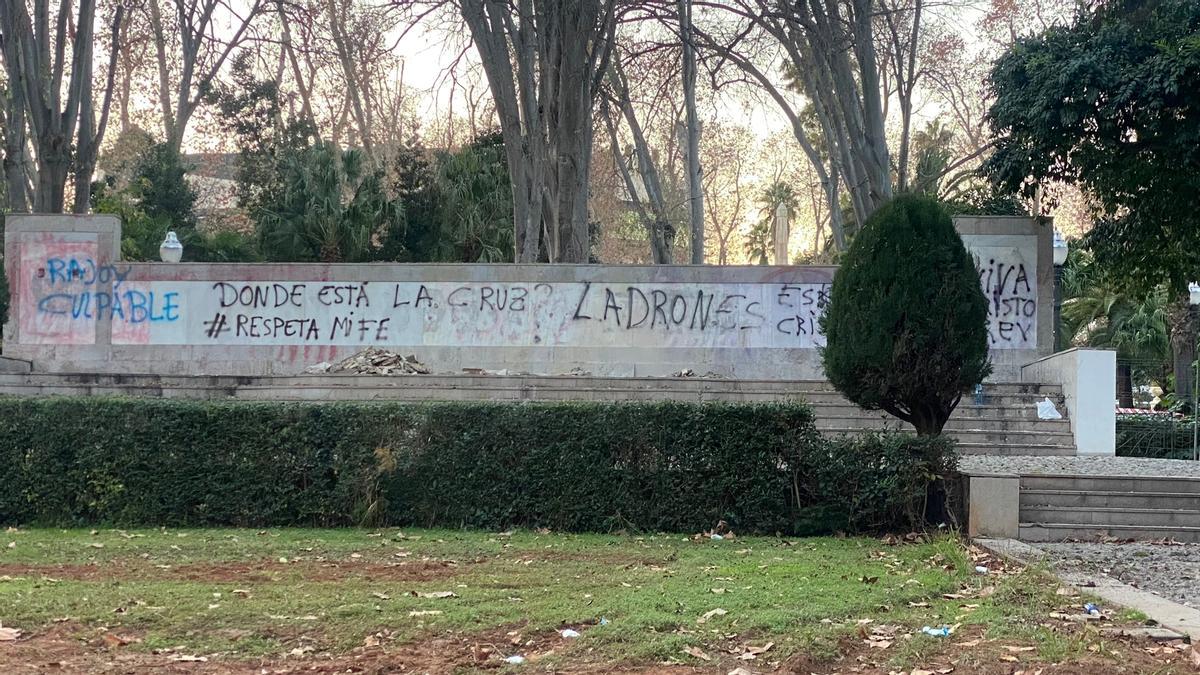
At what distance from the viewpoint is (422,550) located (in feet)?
31.4

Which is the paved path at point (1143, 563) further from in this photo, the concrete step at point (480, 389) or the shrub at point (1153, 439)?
the shrub at point (1153, 439)

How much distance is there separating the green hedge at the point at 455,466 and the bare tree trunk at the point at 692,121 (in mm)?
12959

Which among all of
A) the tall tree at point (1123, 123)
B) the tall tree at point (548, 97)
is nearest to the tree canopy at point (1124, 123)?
the tall tree at point (1123, 123)

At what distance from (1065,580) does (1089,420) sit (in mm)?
9533

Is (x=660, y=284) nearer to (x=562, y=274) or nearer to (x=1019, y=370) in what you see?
(x=562, y=274)

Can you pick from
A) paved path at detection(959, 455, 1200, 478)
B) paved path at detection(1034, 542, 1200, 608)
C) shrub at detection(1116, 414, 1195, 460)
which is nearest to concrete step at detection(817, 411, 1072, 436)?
paved path at detection(959, 455, 1200, 478)

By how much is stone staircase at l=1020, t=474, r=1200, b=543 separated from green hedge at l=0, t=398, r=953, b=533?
41.3 inches

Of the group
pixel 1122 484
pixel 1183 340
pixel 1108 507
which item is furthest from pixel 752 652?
pixel 1183 340

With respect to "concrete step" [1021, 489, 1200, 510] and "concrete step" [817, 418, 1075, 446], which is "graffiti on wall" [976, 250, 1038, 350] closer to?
"concrete step" [817, 418, 1075, 446]

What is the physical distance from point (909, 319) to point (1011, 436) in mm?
5929

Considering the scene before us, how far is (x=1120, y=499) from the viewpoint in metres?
11.5

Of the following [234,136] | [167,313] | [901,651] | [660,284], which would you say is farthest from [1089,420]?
[234,136]

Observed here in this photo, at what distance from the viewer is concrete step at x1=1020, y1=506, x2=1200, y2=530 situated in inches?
439

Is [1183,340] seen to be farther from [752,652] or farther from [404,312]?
[752,652]
